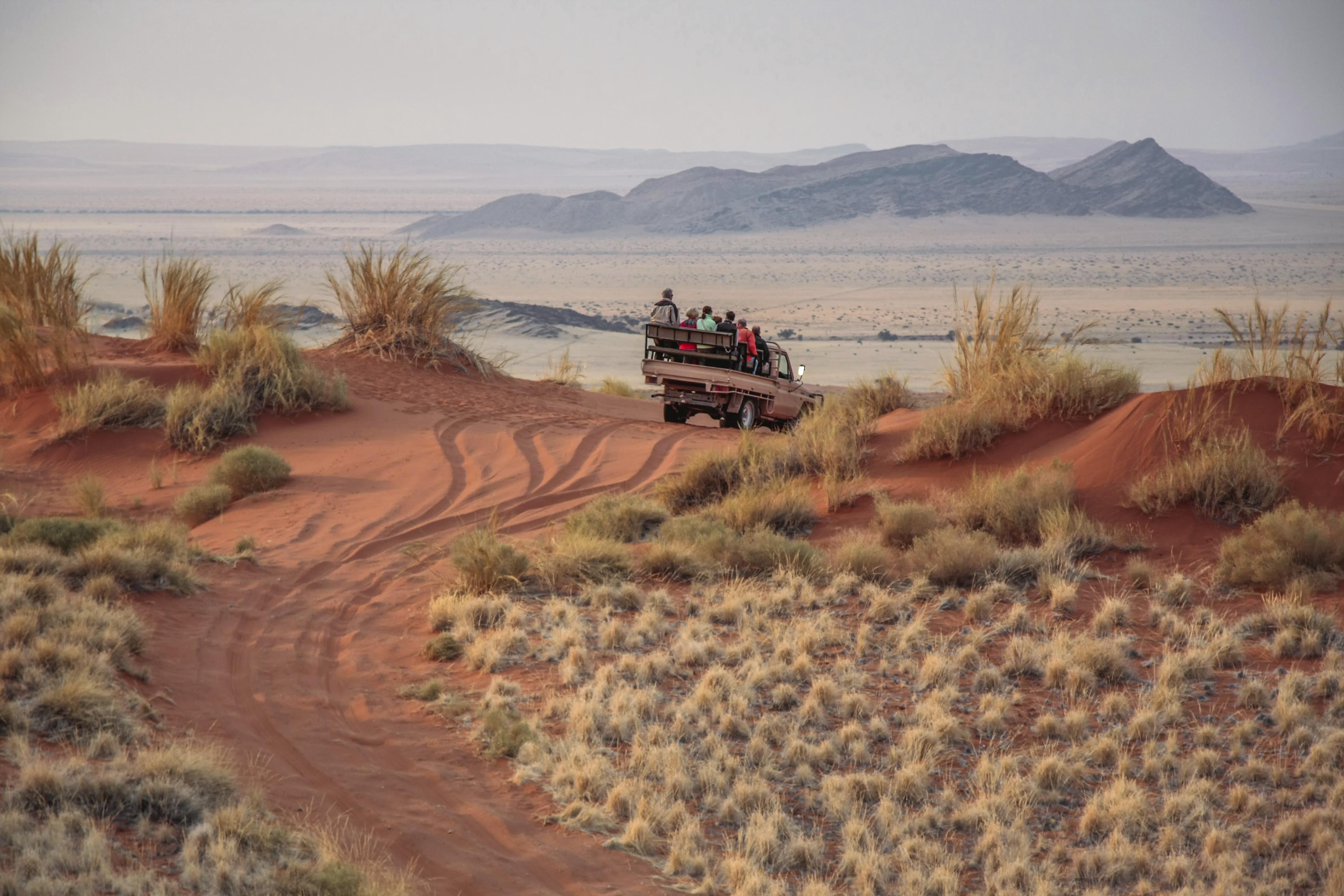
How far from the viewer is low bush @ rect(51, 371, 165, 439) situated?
1446cm

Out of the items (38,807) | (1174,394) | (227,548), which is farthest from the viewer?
(1174,394)

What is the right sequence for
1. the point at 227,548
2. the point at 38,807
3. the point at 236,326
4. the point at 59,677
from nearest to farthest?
the point at 38,807 → the point at 59,677 → the point at 227,548 → the point at 236,326

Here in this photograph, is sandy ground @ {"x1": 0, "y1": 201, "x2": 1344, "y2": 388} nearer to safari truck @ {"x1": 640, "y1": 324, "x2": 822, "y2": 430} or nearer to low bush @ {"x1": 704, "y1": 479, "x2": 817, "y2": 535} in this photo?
Answer: safari truck @ {"x1": 640, "y1": 324, "x2": 822, "y2": 430}

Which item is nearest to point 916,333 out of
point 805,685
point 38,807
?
point 805,685

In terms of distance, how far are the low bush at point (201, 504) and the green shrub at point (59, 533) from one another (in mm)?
2106

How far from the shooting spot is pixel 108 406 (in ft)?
48.1

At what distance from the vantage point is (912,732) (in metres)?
6.86

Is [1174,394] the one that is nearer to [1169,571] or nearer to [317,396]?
[1169,571]

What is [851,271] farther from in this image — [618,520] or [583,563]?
[583,563]

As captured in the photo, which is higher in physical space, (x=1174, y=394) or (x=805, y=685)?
(x=1174, y=394)

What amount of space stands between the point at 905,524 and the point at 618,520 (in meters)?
2.89

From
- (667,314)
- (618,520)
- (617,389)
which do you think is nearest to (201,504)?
(618,520)

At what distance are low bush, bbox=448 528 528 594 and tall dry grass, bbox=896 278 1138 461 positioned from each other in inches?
205

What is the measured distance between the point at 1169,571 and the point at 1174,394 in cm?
267
